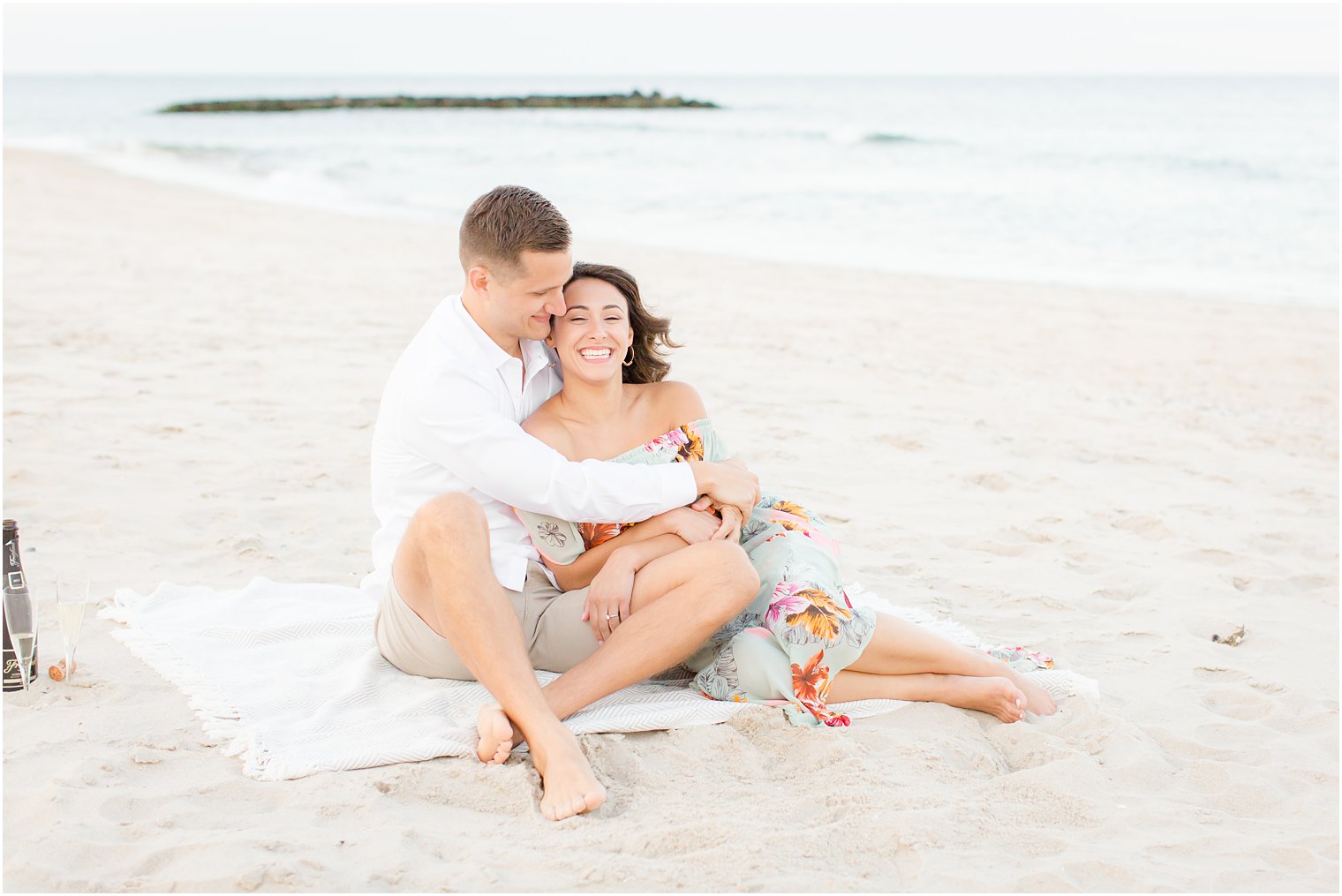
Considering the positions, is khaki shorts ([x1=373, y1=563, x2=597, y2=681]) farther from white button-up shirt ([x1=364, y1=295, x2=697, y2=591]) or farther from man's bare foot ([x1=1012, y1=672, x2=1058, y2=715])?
man's bare foot ([x1=1012, y1=672, x2=1058, y2=715])

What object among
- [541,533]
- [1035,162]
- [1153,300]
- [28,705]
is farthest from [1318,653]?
[1035,162]

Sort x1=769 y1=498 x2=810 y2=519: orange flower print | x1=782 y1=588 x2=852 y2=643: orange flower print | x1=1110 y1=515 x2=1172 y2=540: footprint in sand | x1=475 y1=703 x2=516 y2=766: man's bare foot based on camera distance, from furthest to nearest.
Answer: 1. x1=1110 y1=515 x2=1172 y2=540: footprint in sand
2. x1=769 y1=498 x2=810 y2=519: orange flower print
3. x1=782 y1=588 x2=852 y2=643: orange flower print
4. x1=475 y1=703 x2=516 y2=766: man's bare foot

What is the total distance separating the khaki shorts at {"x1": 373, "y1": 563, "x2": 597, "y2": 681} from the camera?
3221 mm

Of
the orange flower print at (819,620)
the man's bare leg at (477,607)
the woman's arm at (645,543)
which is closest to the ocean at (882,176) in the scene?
the orange flower print at (819,620)

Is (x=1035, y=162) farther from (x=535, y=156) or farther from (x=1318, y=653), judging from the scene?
(x=1318, y=653)

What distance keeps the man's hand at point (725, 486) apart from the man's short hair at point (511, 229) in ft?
2.40

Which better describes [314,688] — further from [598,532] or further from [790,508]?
[790,508]

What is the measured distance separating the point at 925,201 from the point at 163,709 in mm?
18218

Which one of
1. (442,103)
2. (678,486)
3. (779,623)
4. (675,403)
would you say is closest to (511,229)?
(675,403)

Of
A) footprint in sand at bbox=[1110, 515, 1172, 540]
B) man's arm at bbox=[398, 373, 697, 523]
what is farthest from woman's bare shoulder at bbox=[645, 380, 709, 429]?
footprint in sand at bbox=[1110, 515, 1172, 540]

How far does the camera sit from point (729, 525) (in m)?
3.24

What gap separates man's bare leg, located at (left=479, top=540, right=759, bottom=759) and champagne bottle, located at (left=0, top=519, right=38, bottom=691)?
1394mm

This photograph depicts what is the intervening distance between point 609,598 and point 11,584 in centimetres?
156

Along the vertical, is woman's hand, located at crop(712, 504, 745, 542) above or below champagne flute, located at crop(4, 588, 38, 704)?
above
